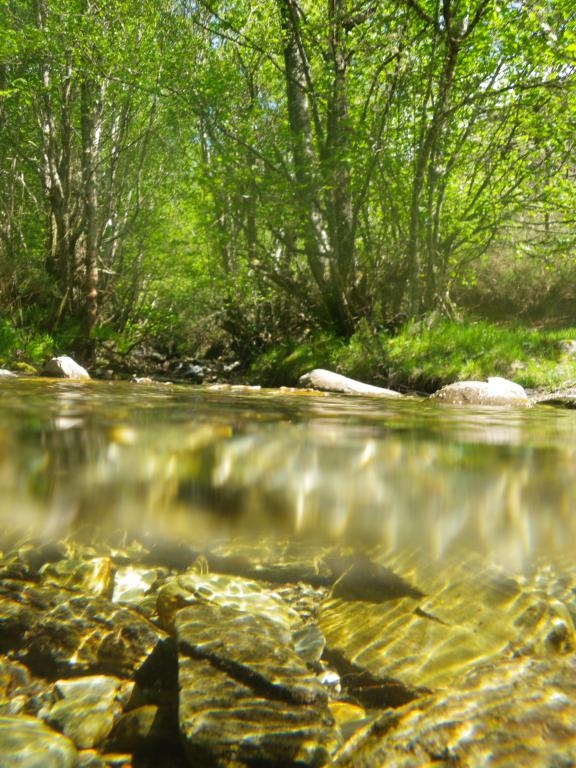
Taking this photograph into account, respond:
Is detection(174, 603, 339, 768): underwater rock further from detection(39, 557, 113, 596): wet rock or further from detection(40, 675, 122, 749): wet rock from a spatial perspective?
detection(39, 557, 113, 596): wet rock

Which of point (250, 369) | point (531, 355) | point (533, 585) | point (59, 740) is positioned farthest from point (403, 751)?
point (250, 369)

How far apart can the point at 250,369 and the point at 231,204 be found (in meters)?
3.50

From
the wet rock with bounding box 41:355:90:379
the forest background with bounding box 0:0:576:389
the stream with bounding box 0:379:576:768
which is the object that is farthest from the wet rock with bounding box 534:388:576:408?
the wet rock with bounding box 41:355:90:379

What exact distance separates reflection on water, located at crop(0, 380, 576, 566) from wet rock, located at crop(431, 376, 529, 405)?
3.16 metres

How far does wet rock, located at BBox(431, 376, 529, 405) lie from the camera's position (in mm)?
7039

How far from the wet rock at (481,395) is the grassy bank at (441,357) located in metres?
1.34

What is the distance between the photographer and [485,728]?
1374 millimetres

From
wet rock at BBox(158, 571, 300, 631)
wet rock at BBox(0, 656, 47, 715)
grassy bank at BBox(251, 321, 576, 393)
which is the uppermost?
grassy bank at BBox(251, 321, 576, 393)

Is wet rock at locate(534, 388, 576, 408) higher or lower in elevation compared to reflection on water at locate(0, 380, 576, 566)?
higher

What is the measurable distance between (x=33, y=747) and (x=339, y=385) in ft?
23.2

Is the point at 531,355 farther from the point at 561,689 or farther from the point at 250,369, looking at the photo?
the point at 561,689

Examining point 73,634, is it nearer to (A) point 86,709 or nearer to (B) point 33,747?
(A) point 86,709

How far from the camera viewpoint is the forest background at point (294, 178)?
9242 millimetres

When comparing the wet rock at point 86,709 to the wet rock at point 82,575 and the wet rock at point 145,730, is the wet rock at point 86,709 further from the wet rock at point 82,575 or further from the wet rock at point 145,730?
the wet rock at point 82,575
